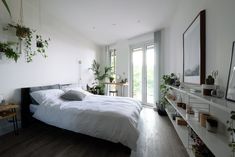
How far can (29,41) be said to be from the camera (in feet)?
9.54

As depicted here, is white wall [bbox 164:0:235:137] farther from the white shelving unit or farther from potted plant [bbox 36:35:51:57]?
potted plant [bbox 36:35:51:57]

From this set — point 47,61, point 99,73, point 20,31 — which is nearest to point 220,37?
point 20,31

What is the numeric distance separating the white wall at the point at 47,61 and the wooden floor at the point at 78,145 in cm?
64

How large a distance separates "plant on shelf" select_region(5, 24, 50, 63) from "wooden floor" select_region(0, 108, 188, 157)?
5.54 ft

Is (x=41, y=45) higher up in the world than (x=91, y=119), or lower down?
higher up

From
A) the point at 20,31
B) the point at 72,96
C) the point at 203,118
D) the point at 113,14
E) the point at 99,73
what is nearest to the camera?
the point at 203,118

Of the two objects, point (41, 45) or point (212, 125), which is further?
point (41, 45)

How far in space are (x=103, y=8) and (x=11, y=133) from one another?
3370mm

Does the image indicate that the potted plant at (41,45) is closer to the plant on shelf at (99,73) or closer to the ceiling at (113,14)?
the ceiling at (113,14)

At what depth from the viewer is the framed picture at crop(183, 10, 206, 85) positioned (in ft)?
5.47

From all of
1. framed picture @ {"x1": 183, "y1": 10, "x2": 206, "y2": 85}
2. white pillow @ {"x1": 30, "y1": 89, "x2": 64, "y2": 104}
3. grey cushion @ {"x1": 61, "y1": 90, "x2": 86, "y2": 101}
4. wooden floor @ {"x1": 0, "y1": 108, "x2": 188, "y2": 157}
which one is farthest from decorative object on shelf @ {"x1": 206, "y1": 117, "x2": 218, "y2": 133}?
white pillow @ {"x1": 30, "y1": 89, "x2": 64, "y2": 104}

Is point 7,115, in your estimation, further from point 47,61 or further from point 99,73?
point 99,73

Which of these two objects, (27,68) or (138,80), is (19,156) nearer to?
(27,68)

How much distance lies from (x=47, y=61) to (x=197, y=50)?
136 inches
